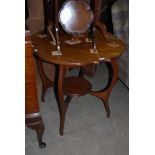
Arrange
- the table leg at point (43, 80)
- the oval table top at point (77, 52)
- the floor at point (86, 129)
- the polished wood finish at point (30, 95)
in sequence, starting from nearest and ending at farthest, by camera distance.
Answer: the polished wood finish at point (30, 95) → the oval table top at point (77, 52) → the floor at point (86, 129) → the table leg at point (43, 80)

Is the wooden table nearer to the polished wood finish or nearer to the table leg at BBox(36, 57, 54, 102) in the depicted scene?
the table leg at BBox(36, 57, 54, 102)

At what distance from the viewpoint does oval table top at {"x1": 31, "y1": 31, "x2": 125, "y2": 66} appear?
1.53 meters

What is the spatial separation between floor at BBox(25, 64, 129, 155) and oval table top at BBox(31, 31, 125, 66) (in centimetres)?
55

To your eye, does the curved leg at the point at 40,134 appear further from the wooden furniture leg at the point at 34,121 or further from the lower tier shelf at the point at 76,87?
the lower tier shelf at the point at 76,87

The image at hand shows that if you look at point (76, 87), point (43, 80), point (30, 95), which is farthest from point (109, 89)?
point (30, 95)

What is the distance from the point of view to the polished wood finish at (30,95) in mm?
1294

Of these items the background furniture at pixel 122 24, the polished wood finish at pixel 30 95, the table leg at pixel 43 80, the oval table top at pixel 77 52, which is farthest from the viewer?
the background furniture at pixel 122 24

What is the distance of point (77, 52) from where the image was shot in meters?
1.62

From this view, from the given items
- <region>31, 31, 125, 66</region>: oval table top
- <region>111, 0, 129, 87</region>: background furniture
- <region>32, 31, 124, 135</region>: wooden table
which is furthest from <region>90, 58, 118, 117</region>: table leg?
<region>111, 0, 129, 87</region>: background furniture

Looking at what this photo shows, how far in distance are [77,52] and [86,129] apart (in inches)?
23.6

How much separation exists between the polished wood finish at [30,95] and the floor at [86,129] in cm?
15

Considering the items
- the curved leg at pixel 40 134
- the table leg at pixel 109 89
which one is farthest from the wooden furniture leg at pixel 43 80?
the curved leg at pixel 40 134
